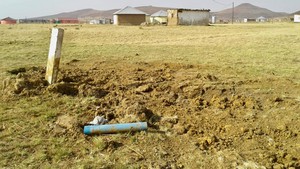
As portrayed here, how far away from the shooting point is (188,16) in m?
44.6

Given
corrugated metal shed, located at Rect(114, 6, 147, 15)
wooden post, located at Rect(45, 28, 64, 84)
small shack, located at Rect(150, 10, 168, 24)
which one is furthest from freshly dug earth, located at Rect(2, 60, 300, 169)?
small shack, located at Rect(150, 10, 168, 24)

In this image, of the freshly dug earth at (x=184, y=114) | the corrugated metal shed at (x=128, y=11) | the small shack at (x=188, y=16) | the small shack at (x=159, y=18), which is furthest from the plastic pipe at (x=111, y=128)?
the small shack at (x=159, y=18)

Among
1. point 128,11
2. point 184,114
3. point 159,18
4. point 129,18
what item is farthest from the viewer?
point 159,18

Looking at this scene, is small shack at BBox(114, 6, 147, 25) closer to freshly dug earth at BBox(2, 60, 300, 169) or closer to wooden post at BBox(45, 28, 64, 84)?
freshly dug earth at BBox(2, 60, 300, 169)

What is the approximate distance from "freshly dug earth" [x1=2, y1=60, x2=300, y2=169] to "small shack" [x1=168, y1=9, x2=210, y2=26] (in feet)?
122

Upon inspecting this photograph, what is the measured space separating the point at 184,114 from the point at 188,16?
40.9 meters

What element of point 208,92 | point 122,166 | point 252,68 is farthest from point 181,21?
point 122,166

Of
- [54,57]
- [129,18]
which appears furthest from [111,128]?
[129,18]

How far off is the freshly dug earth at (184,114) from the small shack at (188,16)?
37.1 m

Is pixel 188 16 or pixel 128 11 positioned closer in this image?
pixel 188 16

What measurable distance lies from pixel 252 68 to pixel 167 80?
2886 millimetres

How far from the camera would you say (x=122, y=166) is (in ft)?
11.6

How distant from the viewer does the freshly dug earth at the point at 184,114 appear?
3.79 metres

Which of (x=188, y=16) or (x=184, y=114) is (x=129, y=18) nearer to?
(x=188, y=16)
